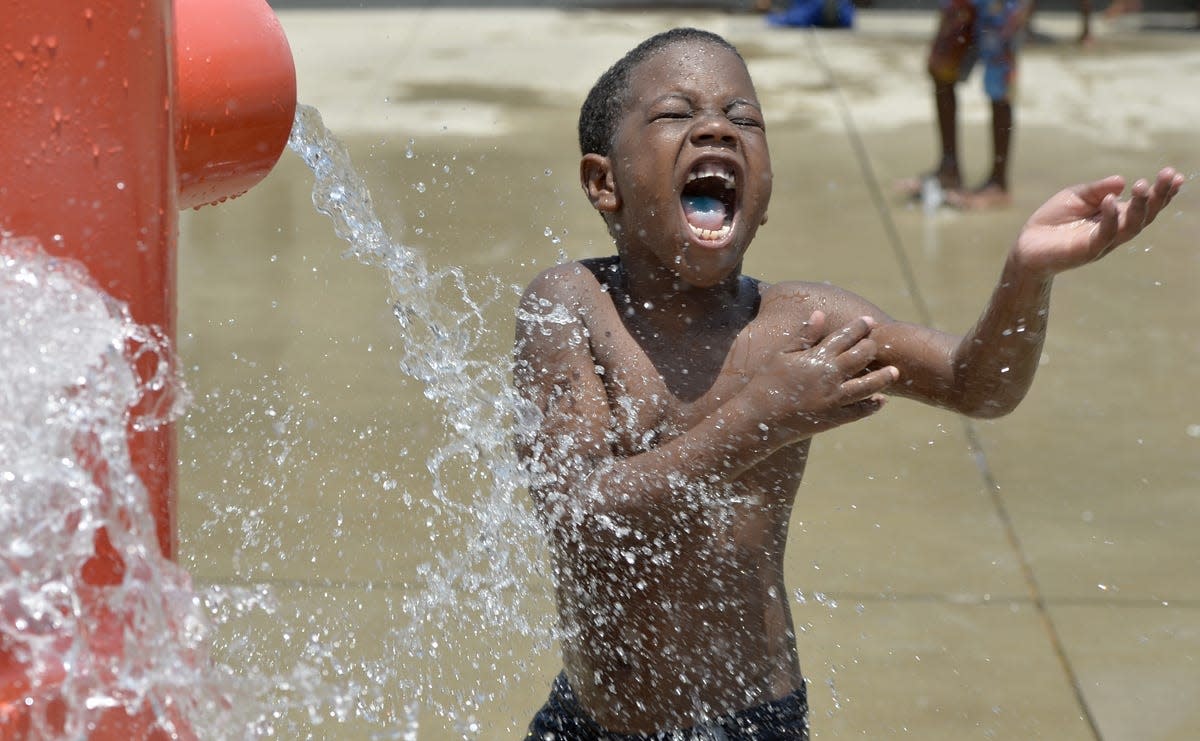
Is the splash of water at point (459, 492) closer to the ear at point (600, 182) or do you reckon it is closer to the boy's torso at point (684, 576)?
the boy's torso at point (684, 576)

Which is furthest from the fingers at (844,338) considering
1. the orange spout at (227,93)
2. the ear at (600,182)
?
the orange spout at (227,93)

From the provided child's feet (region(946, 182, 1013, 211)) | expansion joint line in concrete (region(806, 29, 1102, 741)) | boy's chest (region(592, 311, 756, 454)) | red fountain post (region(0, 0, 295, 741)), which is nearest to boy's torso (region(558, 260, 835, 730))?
boy's chest (region(592, 311, 756, 454))

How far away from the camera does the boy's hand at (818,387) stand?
2.08 meters

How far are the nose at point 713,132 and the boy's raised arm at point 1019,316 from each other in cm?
36

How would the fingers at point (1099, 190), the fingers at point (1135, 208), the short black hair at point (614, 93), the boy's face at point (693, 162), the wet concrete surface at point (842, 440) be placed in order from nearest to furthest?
the fingers at point (1135, 208)
the fingers at point (1099, 190)
the boy's face at point (693, 162)
the short black hair at point (614, 93)
the wet concrete surface at point (842, 440)

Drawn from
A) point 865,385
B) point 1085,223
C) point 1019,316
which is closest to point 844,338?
point 865,385

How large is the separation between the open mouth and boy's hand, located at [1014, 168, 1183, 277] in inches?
15.3

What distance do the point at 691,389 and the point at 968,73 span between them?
4808 millimetres

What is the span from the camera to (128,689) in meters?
1.54

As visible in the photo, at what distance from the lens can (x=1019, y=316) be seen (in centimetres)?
218

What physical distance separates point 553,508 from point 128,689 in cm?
79

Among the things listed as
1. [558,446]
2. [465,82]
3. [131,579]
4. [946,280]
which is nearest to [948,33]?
[946,280]

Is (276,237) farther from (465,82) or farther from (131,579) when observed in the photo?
(131,579)

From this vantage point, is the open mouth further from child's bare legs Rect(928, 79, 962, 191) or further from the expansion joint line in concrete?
child's bare legs Rect(928, 79, 962, 191)
